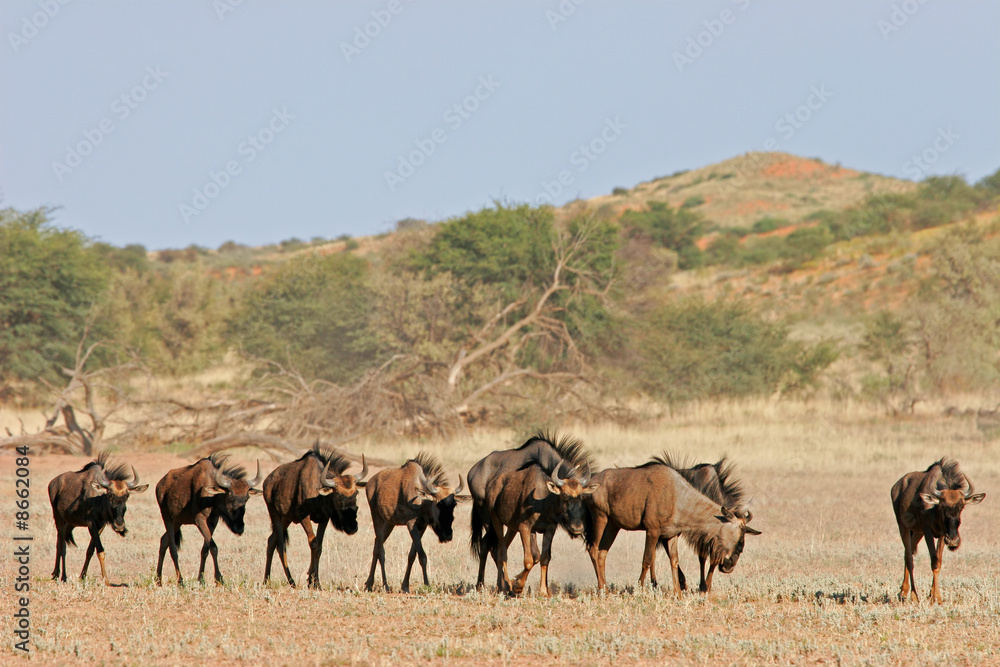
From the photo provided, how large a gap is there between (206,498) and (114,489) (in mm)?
852

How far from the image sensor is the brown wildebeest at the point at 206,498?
9594 mm

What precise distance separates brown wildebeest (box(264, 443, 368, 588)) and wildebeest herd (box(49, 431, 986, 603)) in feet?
0.04

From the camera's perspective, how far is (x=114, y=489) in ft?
31.0

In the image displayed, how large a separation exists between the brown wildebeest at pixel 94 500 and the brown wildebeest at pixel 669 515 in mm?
4432

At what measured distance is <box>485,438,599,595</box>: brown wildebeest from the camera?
28.7ft

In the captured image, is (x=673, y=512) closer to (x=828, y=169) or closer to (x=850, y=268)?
(x=850, y=268)

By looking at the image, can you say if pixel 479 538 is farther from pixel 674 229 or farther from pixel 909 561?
pixel 674 229

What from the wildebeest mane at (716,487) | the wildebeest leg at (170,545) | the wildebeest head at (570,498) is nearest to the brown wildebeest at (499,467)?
the wildebeest head at (570,498)

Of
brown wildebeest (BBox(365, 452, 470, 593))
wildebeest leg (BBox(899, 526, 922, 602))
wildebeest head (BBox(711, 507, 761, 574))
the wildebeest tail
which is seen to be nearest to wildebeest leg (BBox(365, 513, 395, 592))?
brown wildebeest (BBox(365, 452, 470, 593))

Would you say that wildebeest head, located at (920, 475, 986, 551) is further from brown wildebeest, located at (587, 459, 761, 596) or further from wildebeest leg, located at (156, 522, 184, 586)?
wildebeest leg, located at (156, 522, 184, 586)

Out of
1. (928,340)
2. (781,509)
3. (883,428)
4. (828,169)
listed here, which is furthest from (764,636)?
(828,169)

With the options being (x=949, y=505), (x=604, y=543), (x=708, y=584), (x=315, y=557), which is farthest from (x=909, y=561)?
(x=315, y=557)

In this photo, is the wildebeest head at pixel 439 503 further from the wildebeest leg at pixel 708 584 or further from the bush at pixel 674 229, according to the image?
the bush at pixel 674 229

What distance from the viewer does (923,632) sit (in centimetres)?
768
